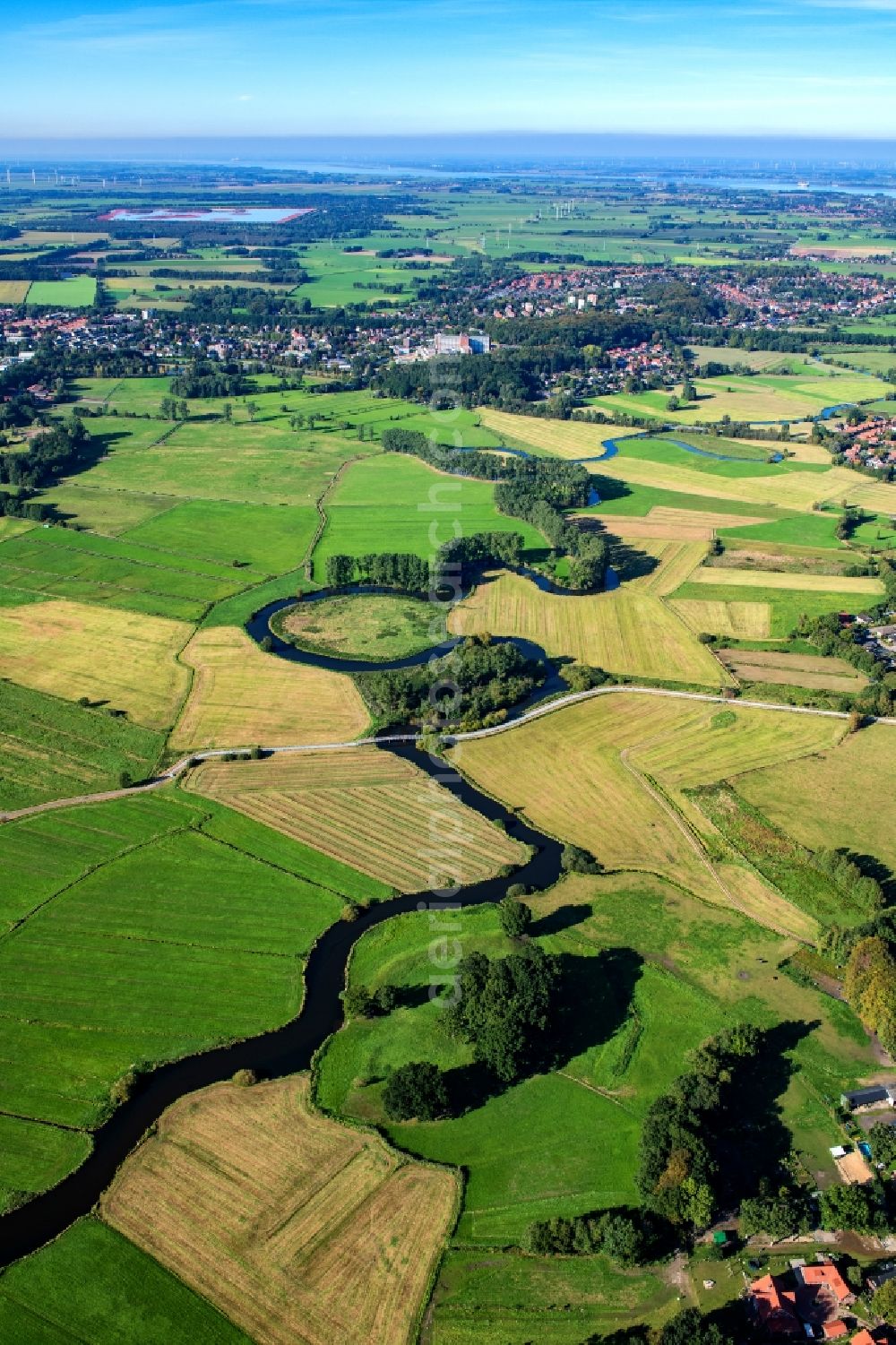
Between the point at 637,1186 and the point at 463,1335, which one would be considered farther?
the point at 637,1186

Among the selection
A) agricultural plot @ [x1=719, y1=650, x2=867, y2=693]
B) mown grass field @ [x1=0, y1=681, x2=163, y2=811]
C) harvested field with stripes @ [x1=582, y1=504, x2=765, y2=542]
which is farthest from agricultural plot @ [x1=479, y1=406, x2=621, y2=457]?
mown grass field @ [x1=0, y1=681, x2=163, y2=811]

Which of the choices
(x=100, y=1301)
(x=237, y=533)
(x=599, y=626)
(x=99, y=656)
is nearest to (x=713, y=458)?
(x=599, y=626)

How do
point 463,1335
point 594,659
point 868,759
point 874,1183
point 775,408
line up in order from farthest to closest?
point 775,408 < point 594,659 < point 868,759 < point 874,1183 < point 463,1335

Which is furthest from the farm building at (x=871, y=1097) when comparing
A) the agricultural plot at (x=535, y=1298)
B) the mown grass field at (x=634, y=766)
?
the agricultural plot at (x=535, y=1298)

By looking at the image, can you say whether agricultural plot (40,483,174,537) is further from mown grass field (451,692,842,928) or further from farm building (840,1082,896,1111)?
farm building (840,1082,896,1111)

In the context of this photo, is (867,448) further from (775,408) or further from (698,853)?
(698,853)

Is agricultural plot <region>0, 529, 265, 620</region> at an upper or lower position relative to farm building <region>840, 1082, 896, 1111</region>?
upper

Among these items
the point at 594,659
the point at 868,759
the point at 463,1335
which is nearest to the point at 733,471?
the point at 594,659
